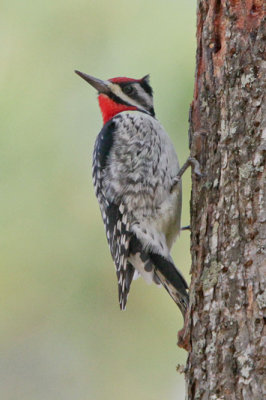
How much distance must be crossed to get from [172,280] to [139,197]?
0.59 metres

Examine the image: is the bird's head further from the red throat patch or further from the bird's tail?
the bird's tail

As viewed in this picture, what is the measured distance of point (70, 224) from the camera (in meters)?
5.48

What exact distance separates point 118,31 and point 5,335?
9.48 ft

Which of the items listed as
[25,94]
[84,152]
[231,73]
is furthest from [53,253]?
[231,73]

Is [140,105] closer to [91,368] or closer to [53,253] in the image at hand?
[53,253]

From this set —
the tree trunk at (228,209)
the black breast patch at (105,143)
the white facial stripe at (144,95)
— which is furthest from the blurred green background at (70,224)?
the tree trunk at (228,209)

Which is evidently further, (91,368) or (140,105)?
(91,368)

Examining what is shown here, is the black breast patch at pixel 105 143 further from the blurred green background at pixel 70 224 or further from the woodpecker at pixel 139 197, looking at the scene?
the blurred green background at pixel 70 224

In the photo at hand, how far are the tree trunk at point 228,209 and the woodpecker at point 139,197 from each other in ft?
2.27

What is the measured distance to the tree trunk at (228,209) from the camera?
93.5 inches

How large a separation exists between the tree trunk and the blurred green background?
2199 millimetres

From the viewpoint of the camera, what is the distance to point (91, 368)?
5773 millimetres

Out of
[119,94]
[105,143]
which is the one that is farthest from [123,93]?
[105,143]

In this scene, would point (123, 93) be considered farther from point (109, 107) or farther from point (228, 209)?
point (228, 209)
